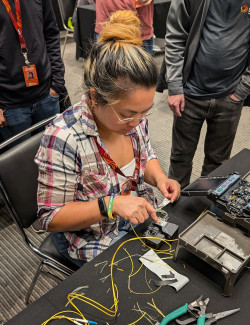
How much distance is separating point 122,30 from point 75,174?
0.48 metres

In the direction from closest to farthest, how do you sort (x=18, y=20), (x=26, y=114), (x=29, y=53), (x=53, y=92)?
(x=18, y=20) → (x=29, y=53) → (x=26, y=114) → (x=53, y=92)

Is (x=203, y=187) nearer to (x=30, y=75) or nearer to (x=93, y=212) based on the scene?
(x=93, y=212)

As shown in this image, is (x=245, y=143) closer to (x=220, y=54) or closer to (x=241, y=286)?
(x=220, y=54)

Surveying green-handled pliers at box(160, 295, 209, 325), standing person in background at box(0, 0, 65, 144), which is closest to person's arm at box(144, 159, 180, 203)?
green-handled pliers at box(160, 295, 209, 325)

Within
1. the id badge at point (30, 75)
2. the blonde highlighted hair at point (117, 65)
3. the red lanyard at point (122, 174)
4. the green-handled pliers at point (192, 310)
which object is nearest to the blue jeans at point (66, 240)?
the red lanyard at point (122, 174)

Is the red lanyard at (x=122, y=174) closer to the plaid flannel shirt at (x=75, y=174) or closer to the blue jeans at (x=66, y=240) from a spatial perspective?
the plaid flannel shirt at (x=75, y=174)

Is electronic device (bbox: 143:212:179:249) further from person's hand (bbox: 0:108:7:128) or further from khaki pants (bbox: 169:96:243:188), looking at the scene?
person's hand (bbox: 0:108:7:128)

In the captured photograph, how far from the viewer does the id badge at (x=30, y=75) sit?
5.14ft

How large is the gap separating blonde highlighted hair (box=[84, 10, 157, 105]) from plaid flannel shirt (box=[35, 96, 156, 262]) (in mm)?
125

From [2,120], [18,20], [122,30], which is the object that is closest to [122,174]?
[122,30]

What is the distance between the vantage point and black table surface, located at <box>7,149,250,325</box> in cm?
75

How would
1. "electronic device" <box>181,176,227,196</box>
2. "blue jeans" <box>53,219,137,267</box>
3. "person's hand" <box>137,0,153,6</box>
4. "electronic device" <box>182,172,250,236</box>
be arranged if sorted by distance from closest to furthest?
"electronic device" <box>182,172,250,236</box> < "electronic device" <box>181,176,227,196</box> < "blue jeans" <box>53,219,137,267</box> < "person's hand" <box>137,0,153,6</box>

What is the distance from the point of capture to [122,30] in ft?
2.99

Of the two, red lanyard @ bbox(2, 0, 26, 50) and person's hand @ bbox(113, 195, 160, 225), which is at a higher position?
red lanyard @ bbox(2, 0, 26, 50)
